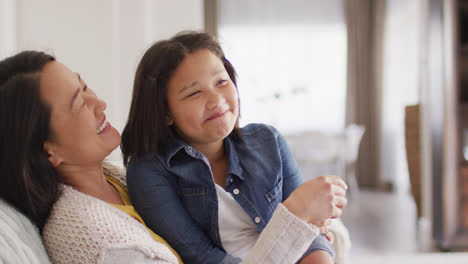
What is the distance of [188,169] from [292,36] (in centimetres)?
482

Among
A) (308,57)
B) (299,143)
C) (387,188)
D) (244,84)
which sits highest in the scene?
(308,57)

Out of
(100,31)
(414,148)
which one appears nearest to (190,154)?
(100,31)

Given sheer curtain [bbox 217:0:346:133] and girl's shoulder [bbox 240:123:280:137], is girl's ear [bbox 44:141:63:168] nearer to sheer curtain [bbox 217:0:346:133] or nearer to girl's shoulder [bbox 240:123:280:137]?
girl's shoulder [bbox 240:123:280:137]

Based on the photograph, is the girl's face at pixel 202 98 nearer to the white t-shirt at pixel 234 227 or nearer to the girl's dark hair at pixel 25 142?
the white t-shirt at pixel 234 227

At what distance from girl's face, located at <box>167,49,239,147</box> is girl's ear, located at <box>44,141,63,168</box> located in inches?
11.6

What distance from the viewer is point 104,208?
72 centimetres

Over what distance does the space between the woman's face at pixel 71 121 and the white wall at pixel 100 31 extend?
2.02 feet

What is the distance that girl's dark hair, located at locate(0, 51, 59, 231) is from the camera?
689 mm

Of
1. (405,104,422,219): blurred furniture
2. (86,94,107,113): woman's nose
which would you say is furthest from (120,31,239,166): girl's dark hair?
(405,104,422,219): blurred furniture

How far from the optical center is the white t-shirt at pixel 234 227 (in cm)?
94

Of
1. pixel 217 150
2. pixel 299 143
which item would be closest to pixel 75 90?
pixel 217 150

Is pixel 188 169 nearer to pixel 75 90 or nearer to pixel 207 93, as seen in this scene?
pixel 207 93

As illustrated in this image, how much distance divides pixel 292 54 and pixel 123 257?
5.04 m

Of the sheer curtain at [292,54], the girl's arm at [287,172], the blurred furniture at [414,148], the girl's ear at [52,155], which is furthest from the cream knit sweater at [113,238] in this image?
the sheer curtain at [292,54]
